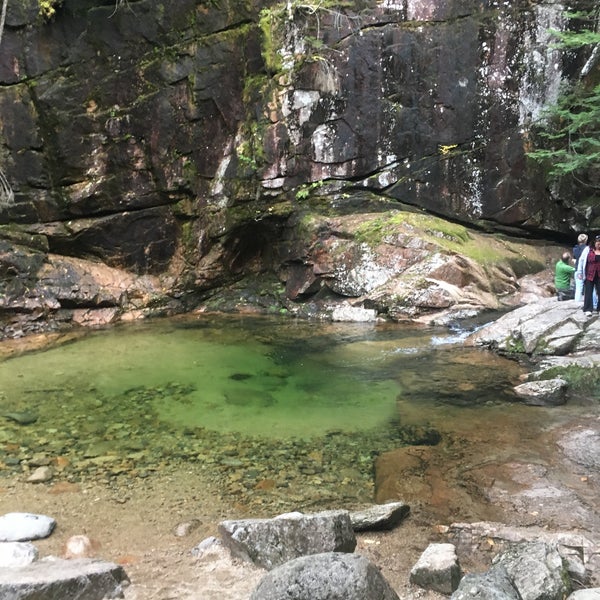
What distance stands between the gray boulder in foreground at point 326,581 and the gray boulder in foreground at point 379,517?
4.41ft

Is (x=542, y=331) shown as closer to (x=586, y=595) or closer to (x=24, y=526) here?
(x=586, y=595)

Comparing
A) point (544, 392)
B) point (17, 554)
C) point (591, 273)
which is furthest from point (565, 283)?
point (17, 554)

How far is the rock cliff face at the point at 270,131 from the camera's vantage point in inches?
571

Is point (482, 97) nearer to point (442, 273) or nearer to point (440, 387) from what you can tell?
point (442, 273)

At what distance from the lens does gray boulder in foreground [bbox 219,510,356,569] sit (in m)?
3.64

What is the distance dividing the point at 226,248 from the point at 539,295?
8821mm

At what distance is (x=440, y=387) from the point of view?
315 inches

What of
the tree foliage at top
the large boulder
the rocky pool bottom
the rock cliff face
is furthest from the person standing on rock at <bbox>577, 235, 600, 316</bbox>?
the rock cliff face

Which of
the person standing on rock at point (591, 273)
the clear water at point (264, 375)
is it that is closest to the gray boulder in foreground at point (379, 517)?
the clear water at point (264, 375)

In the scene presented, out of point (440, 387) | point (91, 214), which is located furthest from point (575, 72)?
point (91, 214)

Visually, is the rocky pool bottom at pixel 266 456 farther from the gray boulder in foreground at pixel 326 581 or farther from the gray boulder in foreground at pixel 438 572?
the gray boulder in foreground at pixel 326 581

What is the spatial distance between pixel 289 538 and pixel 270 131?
13.6 m

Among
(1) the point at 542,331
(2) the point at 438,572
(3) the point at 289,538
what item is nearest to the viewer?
(2) the point at 438,572

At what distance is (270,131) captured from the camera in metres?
15.5
